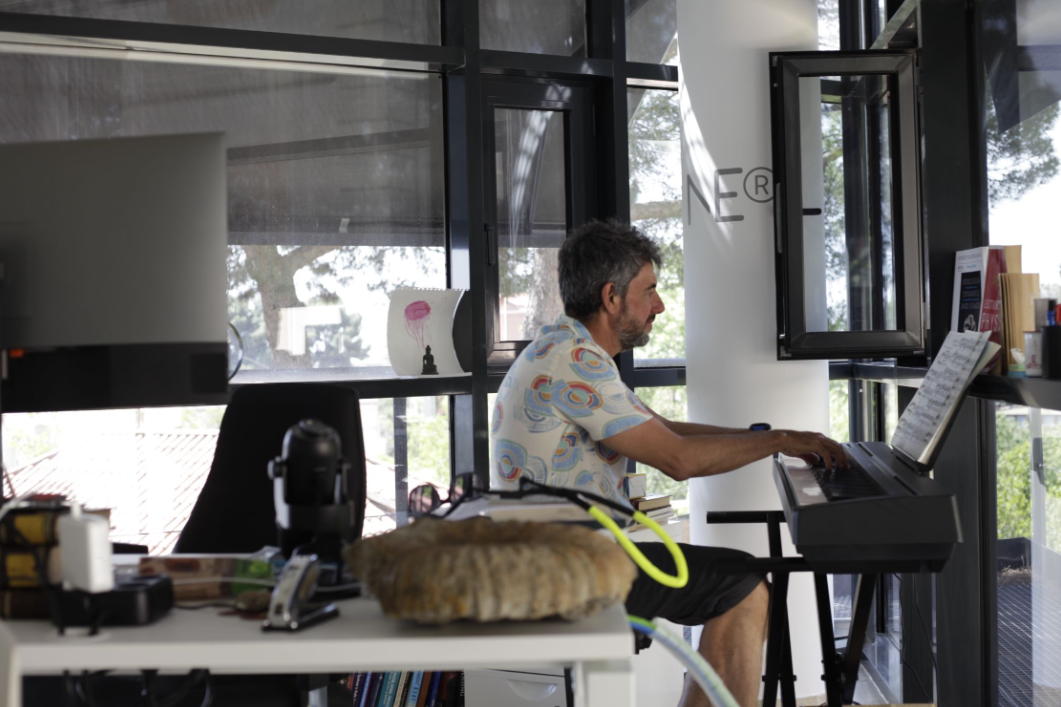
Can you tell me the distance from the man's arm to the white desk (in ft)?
3.58

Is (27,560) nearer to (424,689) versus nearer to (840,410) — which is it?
(424,689)

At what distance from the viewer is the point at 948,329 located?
2545 millimetres

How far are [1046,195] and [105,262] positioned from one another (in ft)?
6.68

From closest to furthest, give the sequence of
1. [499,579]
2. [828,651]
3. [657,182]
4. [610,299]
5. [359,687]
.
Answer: [499,579] < [828,651] < [610,299] < [359,687] < [657,182]

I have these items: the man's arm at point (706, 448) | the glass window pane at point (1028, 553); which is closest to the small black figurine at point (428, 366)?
the man's arm at point (706, 448)

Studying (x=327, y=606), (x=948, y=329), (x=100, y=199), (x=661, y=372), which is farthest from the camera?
(x=661, y=372)

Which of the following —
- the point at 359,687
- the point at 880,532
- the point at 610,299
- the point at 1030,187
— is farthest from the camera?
the point at 359,687

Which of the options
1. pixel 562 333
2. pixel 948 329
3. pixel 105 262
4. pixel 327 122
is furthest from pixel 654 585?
pixel 327 122

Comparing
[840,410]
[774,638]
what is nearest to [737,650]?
[774,638]

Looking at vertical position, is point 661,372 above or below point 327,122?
below

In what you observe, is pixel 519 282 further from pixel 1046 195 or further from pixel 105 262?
pixel 105 262

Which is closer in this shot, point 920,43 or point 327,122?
point 920,43

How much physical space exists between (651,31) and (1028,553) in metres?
2.39

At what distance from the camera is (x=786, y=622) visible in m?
2.09
